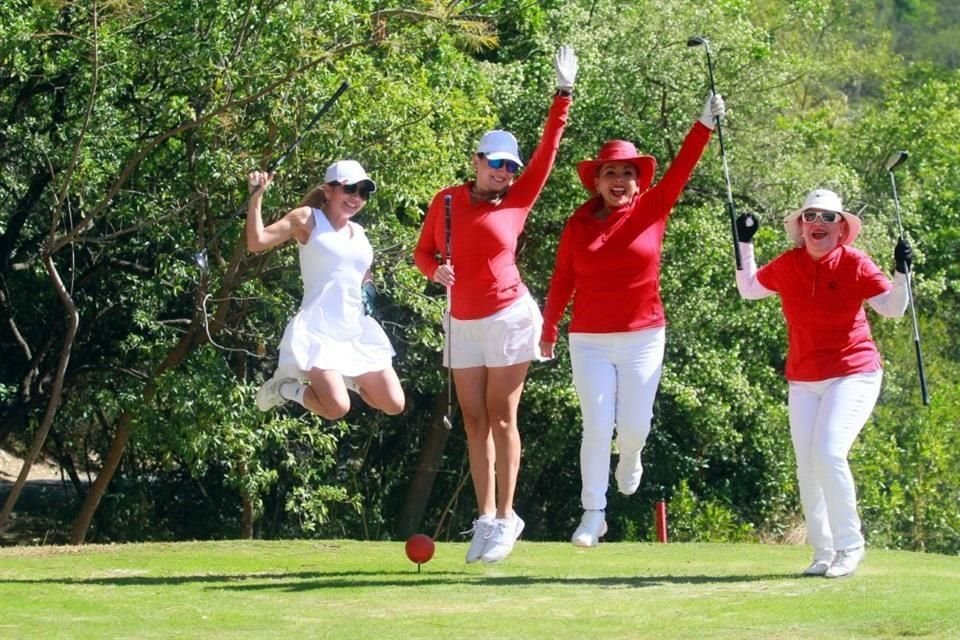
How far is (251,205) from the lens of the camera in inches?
379

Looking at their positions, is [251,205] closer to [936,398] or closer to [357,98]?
[357,98]

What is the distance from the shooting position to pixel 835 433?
9242mm

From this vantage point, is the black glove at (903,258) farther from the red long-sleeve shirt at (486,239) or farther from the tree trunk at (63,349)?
the tree trunk at (63,349)

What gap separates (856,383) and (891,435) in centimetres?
1706

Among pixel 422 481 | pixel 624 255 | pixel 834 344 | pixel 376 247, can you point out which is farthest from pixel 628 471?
pixel 422 481

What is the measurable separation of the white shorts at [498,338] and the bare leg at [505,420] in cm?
Result: 7

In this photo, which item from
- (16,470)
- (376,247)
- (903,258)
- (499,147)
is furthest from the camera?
(16,470)

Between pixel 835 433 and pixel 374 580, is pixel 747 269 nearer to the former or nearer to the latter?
pixel 835 433

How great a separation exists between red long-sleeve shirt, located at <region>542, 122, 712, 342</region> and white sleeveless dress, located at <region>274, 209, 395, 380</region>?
1.18 metres

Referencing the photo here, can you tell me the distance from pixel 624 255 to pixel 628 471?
1.44m

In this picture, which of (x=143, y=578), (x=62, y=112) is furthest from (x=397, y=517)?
(x=143, y=578)

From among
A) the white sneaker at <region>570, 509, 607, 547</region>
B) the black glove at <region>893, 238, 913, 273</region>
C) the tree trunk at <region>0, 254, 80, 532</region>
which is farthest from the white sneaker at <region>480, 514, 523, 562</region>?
the tree trunk at <region>0, 254, 80, 532</region>

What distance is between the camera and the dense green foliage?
622 inches

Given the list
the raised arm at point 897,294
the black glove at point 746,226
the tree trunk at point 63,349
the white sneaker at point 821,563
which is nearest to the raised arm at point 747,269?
the black glove at point 746,226
